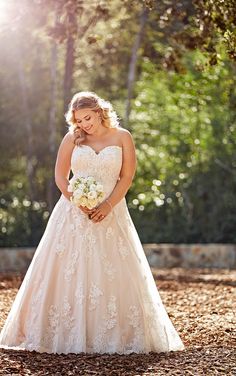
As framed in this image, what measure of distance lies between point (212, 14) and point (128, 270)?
3.09 m

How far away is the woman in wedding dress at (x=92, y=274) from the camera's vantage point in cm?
665

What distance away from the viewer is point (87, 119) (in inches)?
268

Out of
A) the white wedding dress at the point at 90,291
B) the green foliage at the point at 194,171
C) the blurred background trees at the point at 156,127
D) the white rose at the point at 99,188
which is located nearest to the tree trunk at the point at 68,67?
the blurred background trees at the point at 156,127

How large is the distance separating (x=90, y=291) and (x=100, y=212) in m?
0.57

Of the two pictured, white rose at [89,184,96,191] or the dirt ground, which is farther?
white rose at [89,184,96,191]

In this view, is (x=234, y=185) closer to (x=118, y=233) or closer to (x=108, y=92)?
(x=108, y=92)

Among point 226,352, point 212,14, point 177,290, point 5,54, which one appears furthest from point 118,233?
point 5,54

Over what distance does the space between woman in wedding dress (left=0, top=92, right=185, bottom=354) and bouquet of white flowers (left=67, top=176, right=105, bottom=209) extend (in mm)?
109

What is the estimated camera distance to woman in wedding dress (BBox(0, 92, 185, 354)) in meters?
6.65

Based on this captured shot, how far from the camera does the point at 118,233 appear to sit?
685cm

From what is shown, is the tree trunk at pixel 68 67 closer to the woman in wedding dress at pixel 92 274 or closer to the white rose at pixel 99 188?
the woman in wedding dress at pixel 92 274

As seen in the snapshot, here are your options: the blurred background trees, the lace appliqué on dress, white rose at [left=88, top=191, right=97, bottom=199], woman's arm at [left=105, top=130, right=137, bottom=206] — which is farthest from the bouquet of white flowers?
the blurred background trees

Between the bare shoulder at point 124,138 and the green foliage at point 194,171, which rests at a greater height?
the bare shoulder at point 124,138

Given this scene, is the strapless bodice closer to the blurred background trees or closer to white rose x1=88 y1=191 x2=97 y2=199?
white rose x1=88 y1=191 x2=97 y2=199
